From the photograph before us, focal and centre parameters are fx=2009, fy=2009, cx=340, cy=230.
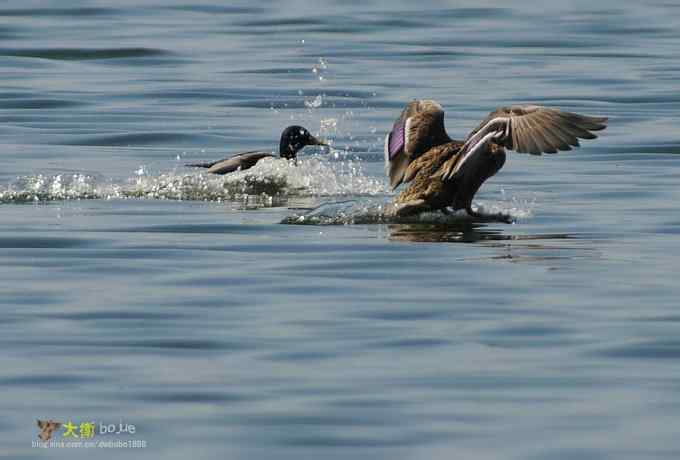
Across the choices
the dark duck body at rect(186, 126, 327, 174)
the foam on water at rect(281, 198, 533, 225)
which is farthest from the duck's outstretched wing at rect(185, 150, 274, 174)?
the foam on water at rect(281, 198, 533, 225)

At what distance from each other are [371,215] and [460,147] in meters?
0.70

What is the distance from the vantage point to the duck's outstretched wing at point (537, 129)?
36.8 ft

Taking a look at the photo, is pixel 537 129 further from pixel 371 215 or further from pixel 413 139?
pixel 413 139

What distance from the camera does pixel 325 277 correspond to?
32.1 feet

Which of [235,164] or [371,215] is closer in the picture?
[371,215]

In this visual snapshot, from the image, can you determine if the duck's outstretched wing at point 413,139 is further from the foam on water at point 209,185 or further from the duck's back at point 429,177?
the foam on water at point 209,185

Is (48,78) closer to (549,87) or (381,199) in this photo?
(549,87)

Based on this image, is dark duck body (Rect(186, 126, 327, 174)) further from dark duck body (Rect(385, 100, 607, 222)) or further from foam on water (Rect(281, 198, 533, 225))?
foam on water (Rect(281, 198, 533, 225))

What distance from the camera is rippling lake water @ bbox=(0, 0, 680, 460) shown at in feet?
22.6

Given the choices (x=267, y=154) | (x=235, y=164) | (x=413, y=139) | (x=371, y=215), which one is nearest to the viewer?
(x=371, y=215)

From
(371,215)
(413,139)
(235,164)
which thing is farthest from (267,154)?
(371,215)

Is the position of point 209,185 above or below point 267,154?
below

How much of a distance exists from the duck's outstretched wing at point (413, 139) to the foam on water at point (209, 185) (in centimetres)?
81

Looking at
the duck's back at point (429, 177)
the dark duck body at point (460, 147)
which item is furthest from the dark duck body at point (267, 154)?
the duck's back at point (429, 177)
